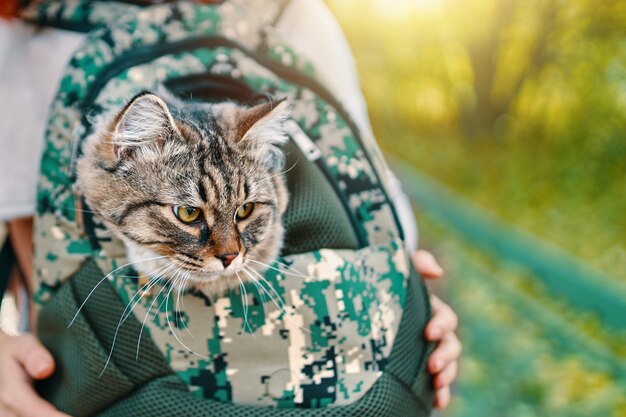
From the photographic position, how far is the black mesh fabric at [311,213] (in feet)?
4.46

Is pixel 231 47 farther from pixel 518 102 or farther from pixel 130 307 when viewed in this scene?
pixel 518 102

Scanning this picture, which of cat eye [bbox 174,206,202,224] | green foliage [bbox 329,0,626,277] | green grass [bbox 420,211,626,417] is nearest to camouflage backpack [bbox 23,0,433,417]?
cat eye [bbox 174,206,202,224]

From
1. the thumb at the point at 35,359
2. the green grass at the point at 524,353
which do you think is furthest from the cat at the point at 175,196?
the green grass at the point at 524,353

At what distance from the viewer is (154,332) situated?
1271mm

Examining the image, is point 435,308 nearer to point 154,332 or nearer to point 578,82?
point 154,332

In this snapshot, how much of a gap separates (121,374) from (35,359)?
0.21 m

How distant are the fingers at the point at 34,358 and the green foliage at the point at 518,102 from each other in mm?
3202

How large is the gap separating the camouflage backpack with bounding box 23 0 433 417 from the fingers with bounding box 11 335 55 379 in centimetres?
2

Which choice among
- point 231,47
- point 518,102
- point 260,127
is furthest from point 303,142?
point 518,102

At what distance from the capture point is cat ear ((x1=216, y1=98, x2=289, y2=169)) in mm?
1333

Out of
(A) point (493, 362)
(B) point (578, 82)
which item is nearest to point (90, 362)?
(A) point (493, 362)

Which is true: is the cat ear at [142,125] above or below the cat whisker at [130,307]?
above

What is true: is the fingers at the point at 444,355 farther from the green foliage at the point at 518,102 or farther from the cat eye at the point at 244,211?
the green foliage at the point at 518,102

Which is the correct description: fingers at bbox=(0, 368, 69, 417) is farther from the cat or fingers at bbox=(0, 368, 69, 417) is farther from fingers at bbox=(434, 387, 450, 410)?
fingers at bbox=(434, 387, 450, 410)
